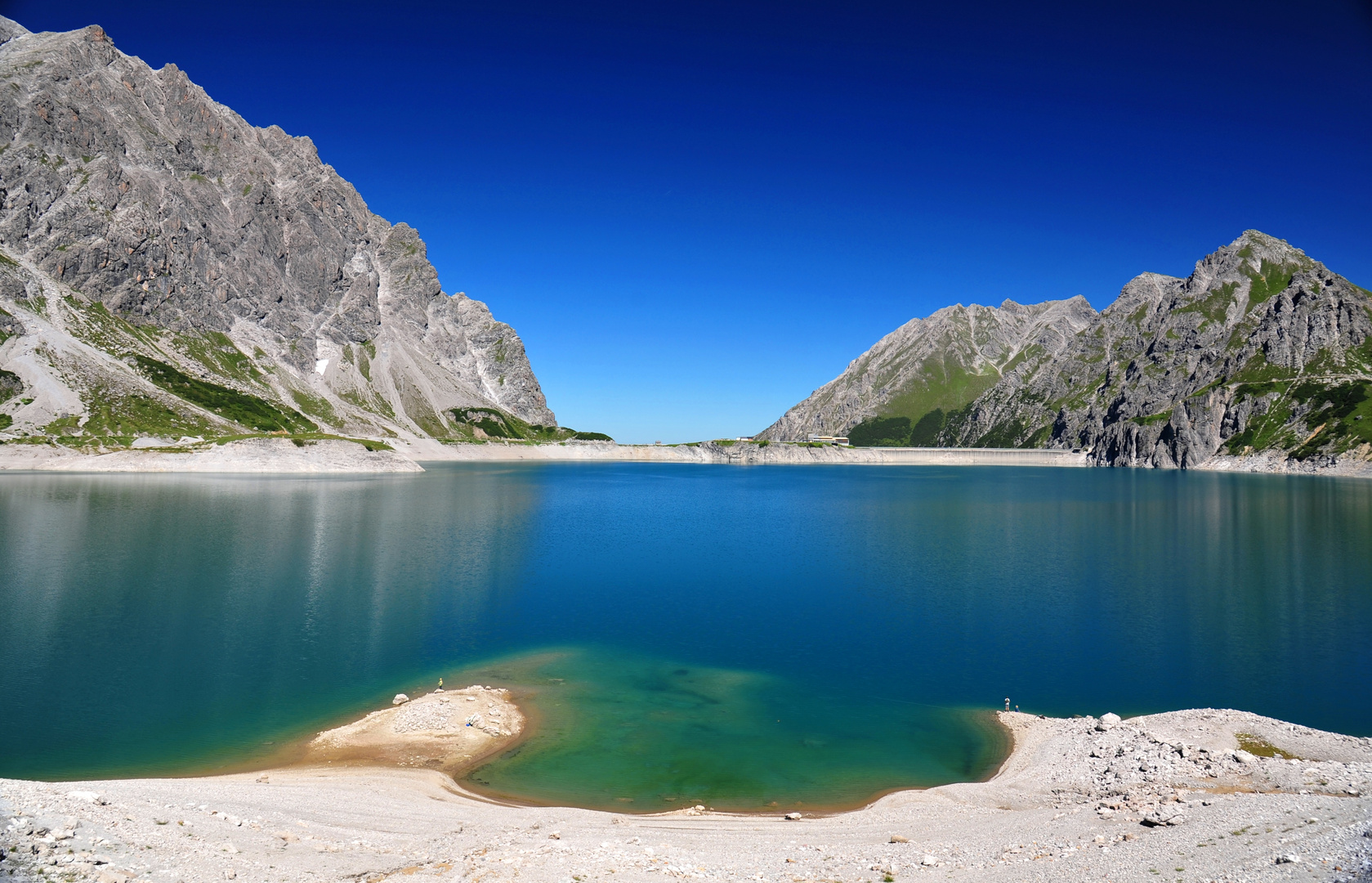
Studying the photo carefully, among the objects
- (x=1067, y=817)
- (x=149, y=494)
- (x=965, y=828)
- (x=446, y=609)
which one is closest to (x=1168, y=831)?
(x=1067, y=817)

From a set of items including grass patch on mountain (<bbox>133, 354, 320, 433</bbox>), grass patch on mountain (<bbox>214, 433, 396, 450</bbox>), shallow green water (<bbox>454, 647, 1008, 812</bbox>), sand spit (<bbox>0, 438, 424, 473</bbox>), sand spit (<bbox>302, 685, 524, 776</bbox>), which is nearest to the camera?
shallow green water (<bbox>454, 647, 1008, 812</bbox>)

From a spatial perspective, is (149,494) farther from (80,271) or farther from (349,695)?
(80,271)

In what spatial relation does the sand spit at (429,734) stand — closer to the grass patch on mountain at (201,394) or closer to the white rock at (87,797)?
the white rock at (87,797)

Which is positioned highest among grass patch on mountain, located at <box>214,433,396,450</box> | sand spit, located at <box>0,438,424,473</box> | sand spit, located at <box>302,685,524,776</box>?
grass patch on mountain, located at <box>214,433,396,450</box>

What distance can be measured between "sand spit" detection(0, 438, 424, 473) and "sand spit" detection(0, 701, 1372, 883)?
469ft

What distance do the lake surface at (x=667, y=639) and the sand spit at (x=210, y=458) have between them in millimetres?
68884

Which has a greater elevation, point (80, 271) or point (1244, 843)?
point (80, 271)

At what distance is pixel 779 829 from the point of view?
16125 millimetres

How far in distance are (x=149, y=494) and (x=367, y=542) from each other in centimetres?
5217

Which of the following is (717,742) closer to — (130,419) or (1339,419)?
(130,419)

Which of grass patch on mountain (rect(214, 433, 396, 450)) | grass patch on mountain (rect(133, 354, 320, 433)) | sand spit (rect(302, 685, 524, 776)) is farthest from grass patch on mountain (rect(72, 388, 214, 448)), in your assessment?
sand spit (rect(302, 685, 524, 776))

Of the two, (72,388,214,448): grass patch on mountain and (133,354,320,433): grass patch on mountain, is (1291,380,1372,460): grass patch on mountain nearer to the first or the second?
(72,388,214,448): grass patch on mountain

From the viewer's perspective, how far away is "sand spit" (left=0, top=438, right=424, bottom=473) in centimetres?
12838

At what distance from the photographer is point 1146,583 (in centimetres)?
4488
